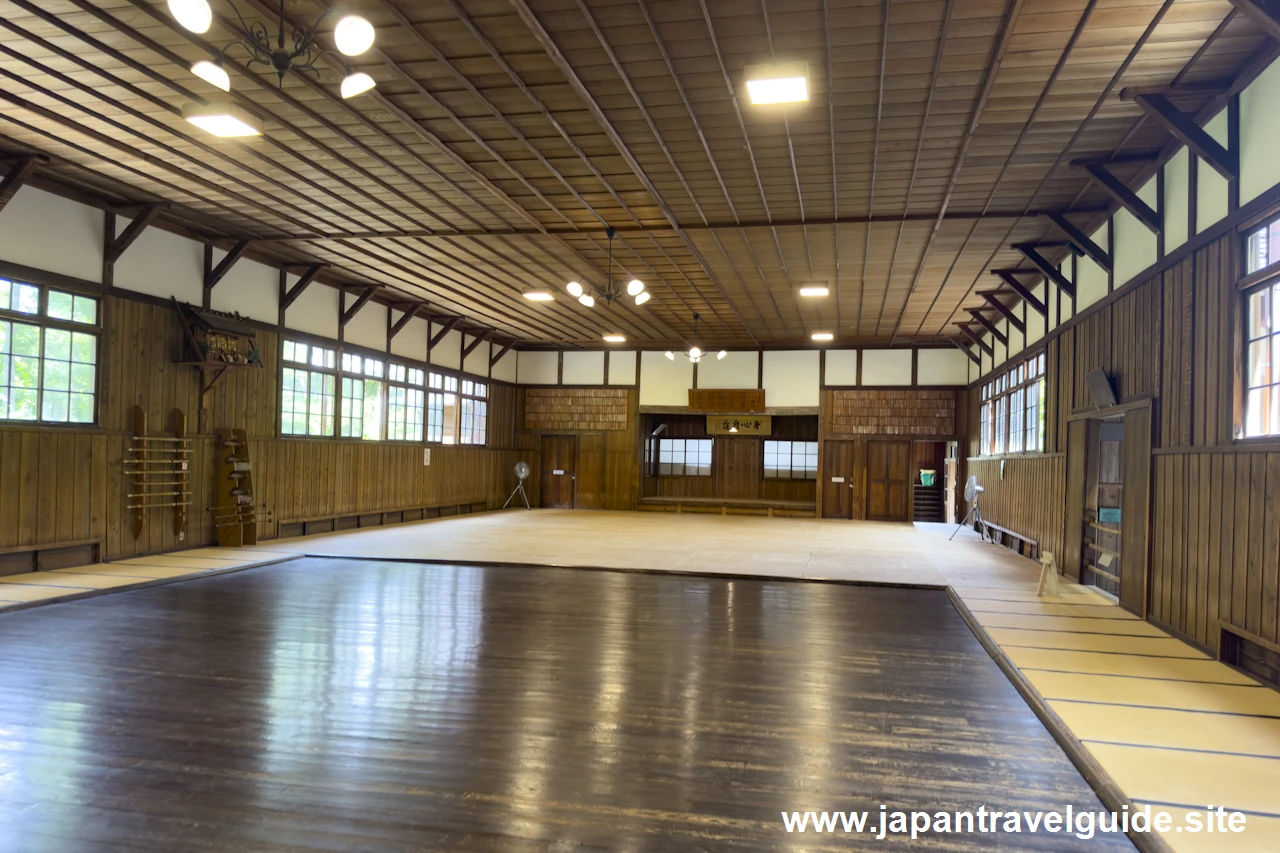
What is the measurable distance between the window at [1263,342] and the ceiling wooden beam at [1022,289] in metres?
5.29

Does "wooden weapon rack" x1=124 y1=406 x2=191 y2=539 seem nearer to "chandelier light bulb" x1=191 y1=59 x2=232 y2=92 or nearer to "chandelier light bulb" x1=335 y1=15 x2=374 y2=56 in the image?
"chandelier light bulb" x1=191 y1=59 x2=232 y2=92

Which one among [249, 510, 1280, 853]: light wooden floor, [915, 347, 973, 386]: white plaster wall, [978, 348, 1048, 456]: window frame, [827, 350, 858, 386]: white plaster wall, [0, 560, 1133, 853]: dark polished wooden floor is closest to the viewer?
[0, 560, 1133, 853]: dark polished wooden floor

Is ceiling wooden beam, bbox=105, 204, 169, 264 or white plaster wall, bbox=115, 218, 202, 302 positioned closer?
ceiling wooden beam, bbox=105, 204, 169, 264

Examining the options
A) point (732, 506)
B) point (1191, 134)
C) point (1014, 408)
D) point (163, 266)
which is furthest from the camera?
point (732, 506)

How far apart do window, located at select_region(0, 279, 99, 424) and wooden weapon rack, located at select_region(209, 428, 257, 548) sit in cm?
185

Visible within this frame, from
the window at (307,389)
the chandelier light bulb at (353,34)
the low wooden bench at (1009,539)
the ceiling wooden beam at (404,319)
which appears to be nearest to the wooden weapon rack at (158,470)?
the window at (307,389)

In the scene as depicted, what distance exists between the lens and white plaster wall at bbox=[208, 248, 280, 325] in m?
9.80

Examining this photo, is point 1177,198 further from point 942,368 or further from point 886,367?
point 886,367

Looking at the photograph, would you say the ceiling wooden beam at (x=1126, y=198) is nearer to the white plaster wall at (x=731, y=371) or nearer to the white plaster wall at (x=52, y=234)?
the white plaster wall at (x=52, y=234)

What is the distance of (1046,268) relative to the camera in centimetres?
912

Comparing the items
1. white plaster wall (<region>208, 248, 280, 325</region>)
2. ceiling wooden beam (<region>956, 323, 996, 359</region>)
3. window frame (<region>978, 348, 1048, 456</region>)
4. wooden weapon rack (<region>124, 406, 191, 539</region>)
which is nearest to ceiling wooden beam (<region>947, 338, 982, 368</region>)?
ceiling wooden beam (<region>956, 323, 996, 359</region>)

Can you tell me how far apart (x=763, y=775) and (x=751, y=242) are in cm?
718

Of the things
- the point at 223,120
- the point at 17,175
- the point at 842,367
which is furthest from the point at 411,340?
the point at 842,367

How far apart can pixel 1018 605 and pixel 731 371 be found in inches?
444
